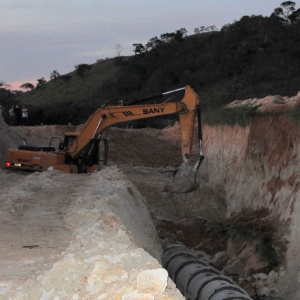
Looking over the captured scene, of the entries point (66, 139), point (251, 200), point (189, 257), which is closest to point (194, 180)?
point (251, 200)

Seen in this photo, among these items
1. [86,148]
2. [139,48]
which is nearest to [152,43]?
[139,48]

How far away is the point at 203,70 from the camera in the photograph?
76500 mm

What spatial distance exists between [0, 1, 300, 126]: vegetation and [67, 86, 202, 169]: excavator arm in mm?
27367

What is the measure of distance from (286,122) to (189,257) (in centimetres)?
671

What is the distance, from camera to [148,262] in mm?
7203

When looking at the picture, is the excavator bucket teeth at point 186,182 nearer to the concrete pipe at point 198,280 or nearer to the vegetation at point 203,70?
the concrete pipe at point 198,280

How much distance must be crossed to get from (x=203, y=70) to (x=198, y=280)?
209 ft

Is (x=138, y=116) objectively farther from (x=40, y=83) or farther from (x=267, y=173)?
(x=40, y=83)

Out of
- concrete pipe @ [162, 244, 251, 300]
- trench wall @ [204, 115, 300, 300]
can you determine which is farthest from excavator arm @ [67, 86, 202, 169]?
concrete pipe @ [162, 244, 251, 300]

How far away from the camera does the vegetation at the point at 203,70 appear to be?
6266cm

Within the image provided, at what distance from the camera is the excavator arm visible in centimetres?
2172

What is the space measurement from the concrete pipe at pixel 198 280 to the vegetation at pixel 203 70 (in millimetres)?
35490

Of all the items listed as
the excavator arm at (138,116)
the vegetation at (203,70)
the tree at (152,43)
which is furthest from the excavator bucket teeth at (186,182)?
the tree at (152,43)

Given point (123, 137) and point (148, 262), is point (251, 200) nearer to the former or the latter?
point (148, 262)
